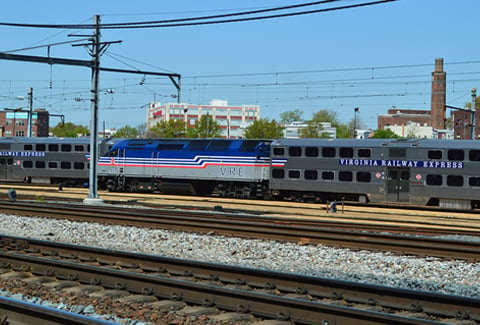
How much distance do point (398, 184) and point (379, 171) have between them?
121 cm

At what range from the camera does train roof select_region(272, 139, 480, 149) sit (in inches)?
1266

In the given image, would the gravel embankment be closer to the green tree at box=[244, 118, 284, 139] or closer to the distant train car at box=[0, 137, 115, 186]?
the distant train car at box=[0, 137, 115, 186]

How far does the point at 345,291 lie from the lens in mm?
11078

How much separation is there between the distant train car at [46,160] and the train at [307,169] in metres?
3.01

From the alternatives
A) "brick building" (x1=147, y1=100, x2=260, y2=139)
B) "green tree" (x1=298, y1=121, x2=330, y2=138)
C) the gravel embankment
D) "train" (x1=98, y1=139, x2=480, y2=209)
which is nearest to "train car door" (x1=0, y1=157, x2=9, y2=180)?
"train" (x1=98, y1=139, x2=480, y2=209)

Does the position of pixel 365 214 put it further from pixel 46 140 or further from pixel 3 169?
pixel 3 169

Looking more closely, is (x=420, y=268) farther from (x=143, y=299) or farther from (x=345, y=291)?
(x=143, y=299)

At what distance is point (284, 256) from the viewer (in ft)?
53.6

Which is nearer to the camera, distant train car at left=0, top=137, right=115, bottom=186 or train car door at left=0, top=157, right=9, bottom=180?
distant train car at left=0, top=137, right=115, bottom=186

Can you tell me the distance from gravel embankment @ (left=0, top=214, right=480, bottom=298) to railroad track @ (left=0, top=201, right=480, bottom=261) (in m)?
0.57

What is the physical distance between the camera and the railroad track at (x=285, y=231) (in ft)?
54.8

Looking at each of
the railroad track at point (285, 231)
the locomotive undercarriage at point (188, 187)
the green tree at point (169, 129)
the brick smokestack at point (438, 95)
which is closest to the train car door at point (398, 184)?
the locomotive undercarriage at point (188, 187)

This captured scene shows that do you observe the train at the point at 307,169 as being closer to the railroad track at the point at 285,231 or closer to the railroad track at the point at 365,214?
the railroad track at the point at 365,214

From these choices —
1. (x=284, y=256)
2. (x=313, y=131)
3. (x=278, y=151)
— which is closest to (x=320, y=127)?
(x=313, y=131)
